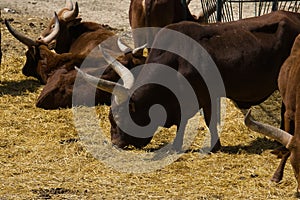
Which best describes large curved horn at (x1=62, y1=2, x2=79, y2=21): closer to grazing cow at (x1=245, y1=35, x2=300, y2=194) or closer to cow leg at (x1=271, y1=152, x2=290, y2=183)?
grazing cow at (x1=245, y1=35, x2=300, y2=194)

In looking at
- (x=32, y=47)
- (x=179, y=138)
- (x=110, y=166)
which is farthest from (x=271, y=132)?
(x=32, y=47)

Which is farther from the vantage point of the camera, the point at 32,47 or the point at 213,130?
the point at 32,47

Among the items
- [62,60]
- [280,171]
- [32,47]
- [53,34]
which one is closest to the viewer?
[280,171]

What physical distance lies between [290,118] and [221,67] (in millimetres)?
1275

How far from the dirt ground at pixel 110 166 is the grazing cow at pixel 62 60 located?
0.20m

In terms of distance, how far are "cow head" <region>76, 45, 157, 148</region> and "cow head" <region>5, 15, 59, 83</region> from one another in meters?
2.99

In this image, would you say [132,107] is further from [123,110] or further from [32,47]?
[32,47]

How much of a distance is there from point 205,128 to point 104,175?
1.81 m

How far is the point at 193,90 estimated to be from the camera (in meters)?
6.71

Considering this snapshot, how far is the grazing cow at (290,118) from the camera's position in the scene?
16.4 ft

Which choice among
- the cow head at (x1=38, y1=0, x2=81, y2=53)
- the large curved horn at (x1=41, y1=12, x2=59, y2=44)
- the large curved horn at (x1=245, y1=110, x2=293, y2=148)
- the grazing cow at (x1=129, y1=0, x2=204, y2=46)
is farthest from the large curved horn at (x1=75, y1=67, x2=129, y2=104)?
the cow head at (x1=38, y1=0, x2=81, y2=53)

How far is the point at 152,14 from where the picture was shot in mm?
9398

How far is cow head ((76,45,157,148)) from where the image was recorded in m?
6.58

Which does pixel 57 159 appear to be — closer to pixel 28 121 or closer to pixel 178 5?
pixel 28 121
